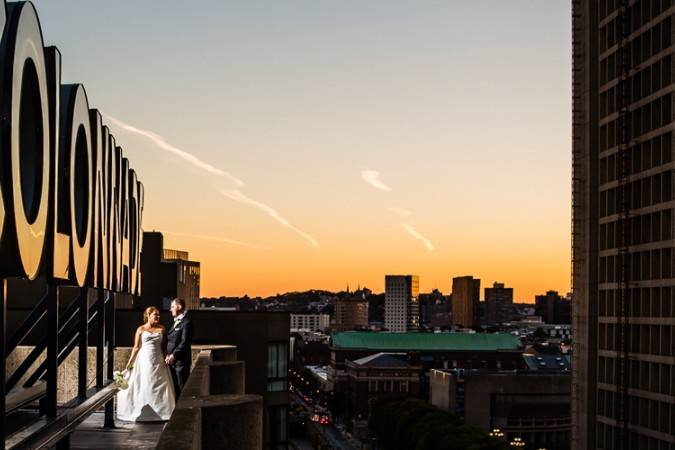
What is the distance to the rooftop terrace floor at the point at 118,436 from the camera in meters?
15.8

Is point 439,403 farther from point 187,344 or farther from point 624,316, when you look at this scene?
point 187,344

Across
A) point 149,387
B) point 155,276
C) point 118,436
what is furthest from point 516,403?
point 118,436

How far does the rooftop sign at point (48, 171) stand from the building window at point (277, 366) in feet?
92.4

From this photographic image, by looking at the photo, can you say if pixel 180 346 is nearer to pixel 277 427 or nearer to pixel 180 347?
pixel 180 347

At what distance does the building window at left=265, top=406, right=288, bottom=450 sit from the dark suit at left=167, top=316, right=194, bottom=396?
1086 inches

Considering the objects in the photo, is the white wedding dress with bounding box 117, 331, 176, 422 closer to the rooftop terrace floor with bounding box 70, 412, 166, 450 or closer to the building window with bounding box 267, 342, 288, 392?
the rooftop terrace floor with bounding box 70, 412, 166, 450

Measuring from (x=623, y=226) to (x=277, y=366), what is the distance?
106 ft

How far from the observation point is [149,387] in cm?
1794

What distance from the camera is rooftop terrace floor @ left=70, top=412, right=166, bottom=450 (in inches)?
622

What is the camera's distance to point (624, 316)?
70.1 meters

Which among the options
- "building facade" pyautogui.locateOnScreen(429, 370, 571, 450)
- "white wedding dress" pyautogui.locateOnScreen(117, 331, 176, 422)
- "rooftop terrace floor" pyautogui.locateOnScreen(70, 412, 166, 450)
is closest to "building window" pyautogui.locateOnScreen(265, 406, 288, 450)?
"rooftop terrace floor" pyautogui.locateOnScreen(70, 412, 166, 450)

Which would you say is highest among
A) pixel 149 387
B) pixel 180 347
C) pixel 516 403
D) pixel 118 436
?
pixel 180 347

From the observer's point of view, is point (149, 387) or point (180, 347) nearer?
point (149, 387)

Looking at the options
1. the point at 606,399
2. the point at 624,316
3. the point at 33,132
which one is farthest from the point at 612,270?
the point at 33,132
